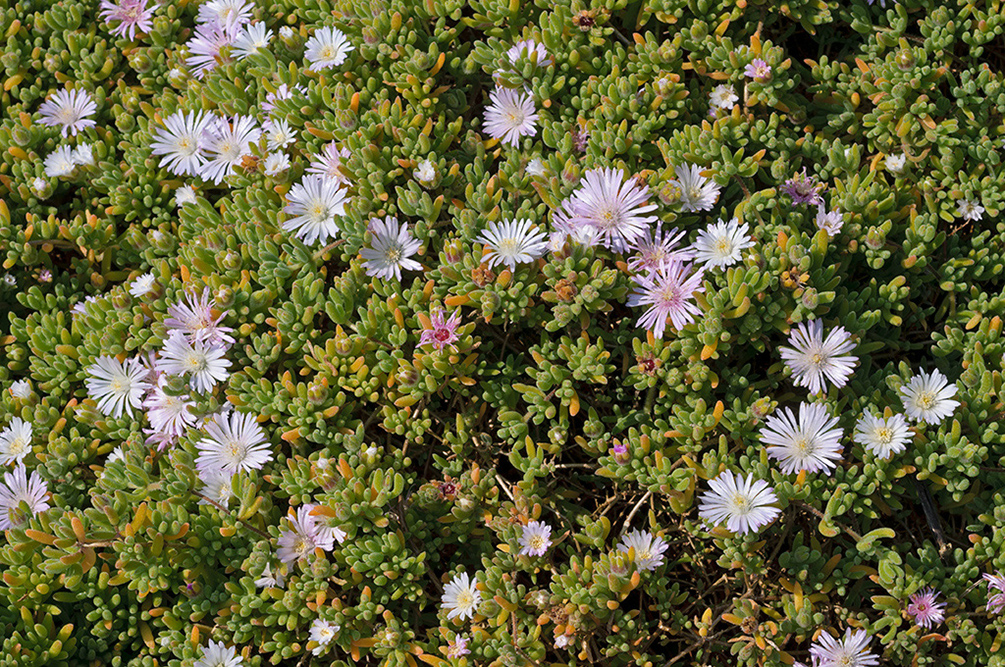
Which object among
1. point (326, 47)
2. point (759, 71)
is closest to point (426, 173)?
point (326, 47)

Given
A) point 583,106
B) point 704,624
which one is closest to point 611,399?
point 704,624

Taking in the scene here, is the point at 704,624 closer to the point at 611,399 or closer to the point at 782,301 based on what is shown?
the point at 611,399

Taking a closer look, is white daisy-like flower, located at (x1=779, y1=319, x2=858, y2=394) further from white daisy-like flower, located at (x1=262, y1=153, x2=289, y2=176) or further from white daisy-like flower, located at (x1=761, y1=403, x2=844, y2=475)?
white daisy-like flower, located at (x1=262, y1=153, x2=289, y2=176)

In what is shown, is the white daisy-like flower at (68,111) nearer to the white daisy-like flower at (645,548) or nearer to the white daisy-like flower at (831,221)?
the white daisy-like flower at (645,548)

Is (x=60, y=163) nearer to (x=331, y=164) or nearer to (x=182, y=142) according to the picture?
(x=182, y=142)

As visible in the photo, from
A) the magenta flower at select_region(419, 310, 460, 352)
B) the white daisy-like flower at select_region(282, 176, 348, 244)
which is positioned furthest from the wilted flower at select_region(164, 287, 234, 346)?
the magenta flower at select_region(419, 310, 460, 352)

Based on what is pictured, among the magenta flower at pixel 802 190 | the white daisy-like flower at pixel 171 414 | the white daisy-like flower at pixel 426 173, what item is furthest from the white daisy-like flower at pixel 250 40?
the magenta flower at pixel 802 190
